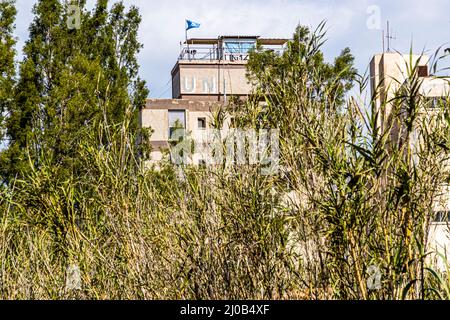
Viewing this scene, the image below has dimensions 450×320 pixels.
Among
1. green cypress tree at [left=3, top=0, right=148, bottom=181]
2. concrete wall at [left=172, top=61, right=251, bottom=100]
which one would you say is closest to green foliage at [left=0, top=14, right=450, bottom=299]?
green cypress tree at [left=3, top=0, right=148, bottom=181]

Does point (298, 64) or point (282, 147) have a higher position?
A: point (298, 64)

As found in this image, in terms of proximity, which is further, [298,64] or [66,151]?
[66,151]

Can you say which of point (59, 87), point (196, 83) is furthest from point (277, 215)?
point (196, 83)

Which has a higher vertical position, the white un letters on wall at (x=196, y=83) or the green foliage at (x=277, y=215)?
the white un letters on wall at (x=196, y=83)

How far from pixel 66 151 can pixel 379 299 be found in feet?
53.9

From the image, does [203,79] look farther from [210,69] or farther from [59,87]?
[59,87]

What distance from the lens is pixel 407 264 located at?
17.0 feet

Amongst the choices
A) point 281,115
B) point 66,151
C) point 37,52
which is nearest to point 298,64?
point 281,115

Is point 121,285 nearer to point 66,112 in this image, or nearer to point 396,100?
point 396,100

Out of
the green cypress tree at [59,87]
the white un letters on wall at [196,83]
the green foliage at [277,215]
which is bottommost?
the green foliage at [277,215]

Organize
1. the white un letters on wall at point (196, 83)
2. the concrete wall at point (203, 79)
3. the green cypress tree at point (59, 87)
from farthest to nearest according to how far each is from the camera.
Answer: the white un letters on wall at point (196, 83) → the concrete wall at point (203, 79) → the green cypress tree at point (59, 87)

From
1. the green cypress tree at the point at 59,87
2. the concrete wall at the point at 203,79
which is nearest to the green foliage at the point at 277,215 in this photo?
the green cypress tree at the point at 59,87

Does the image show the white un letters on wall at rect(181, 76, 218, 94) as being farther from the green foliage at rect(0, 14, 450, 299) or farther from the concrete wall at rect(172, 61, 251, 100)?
the green foliage at rect(0, 14, 450, 299)

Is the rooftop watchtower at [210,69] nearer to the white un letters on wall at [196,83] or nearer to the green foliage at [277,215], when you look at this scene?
the white un letters on wall at [196,83]
